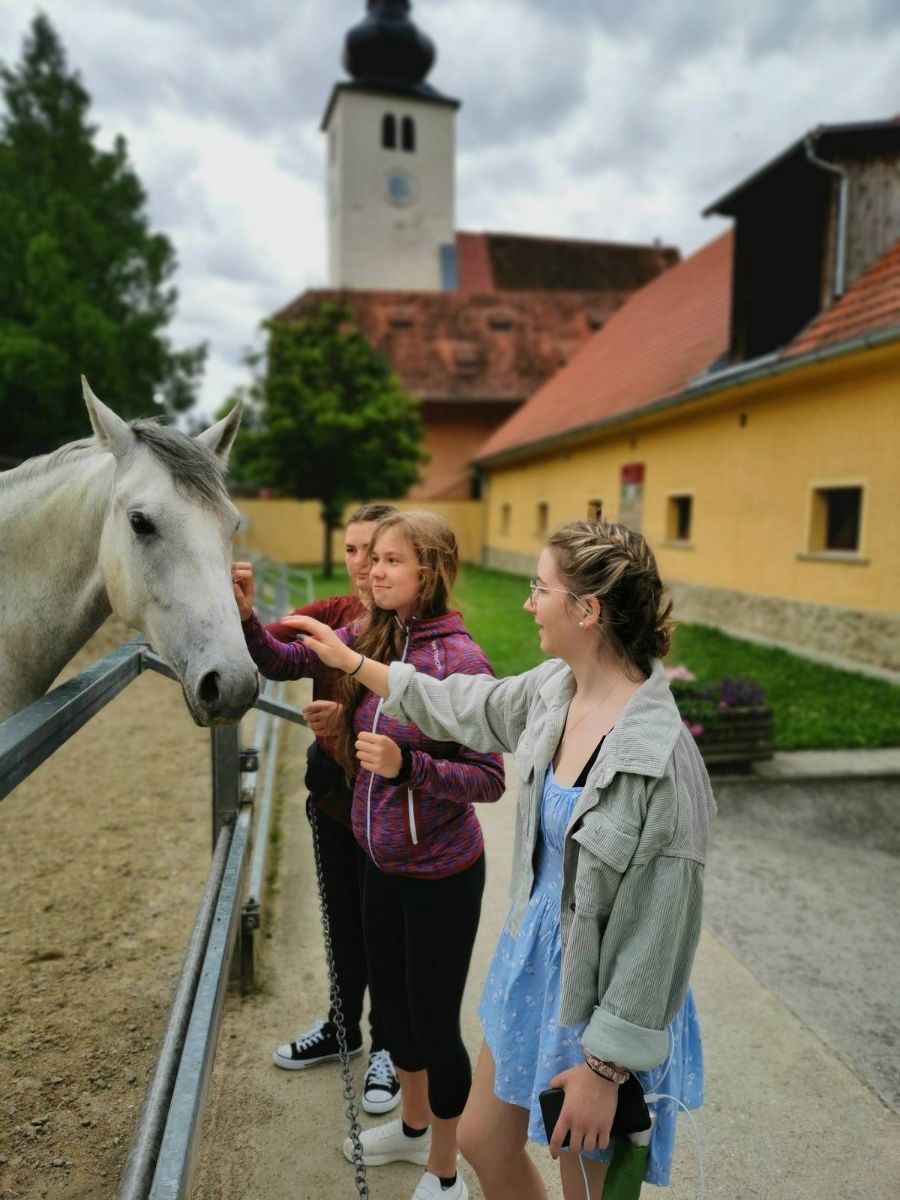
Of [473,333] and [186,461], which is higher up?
[473,333]

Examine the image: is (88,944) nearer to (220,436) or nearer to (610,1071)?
(220,436)

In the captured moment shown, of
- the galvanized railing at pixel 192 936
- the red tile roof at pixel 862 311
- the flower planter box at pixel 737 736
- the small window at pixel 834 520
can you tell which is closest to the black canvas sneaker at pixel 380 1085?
the galvanized railing at pixel 192 936

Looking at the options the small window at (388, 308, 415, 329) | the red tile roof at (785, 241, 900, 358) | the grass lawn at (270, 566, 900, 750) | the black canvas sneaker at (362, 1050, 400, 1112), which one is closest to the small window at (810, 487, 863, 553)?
Result: the grass lawn at (270, 566, 900, 750)

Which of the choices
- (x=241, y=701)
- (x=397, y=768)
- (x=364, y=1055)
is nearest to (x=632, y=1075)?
(x=397, y=768)

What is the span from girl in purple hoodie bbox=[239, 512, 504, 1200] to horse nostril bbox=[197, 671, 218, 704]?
1.20 feet

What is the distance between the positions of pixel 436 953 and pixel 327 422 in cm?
1987

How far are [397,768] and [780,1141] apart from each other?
5.43 feet

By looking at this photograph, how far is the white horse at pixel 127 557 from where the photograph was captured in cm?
173

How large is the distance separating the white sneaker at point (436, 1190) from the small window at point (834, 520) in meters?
8.72

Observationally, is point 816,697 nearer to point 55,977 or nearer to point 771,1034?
point 771,1034

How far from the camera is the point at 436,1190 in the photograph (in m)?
1.93

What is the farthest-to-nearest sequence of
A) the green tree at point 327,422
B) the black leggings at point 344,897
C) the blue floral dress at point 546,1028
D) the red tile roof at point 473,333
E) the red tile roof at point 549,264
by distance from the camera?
the red tile roof at point 549,264 → the red tile roof at point 473,333 → the green tree at point 327,422 → the black leggings at point 344,897 → the blue floral dress at point 546,1028

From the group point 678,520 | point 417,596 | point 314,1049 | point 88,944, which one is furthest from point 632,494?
point 417,596

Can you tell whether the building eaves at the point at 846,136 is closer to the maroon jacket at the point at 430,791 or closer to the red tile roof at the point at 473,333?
the maroon jacket at the point at 430,791
